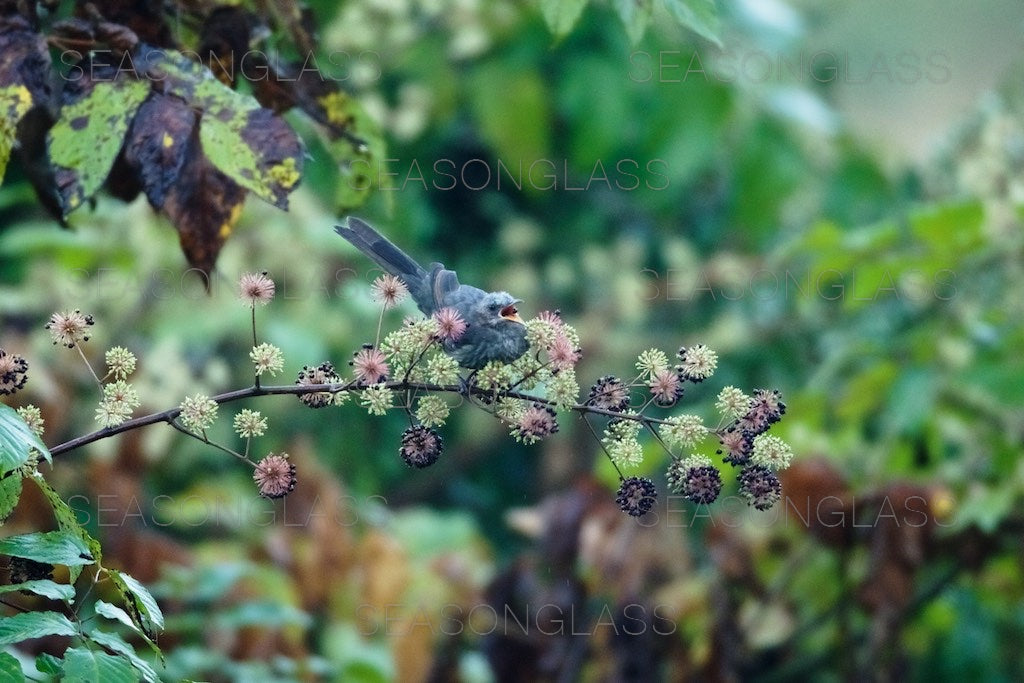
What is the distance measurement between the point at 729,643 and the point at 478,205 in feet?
8.41

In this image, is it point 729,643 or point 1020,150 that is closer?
point 729,643

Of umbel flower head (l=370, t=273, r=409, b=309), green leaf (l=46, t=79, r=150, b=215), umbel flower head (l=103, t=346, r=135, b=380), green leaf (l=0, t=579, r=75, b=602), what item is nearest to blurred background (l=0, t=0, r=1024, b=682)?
green leaf (l=46, t=79, r=150, b=215)

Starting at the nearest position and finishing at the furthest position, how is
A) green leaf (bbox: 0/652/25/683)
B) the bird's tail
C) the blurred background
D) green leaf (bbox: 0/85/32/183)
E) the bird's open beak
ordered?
green leaf (bbox: 0/652/25/683) → green leaf (bbox: 0/85/32/183) → the bird's open beak → the bird's tail → the blurred background

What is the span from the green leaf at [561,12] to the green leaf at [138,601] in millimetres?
734

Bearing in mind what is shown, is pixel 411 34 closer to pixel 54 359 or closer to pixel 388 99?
pixel 388 99

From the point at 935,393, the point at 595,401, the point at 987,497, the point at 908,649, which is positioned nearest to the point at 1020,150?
the point at 935,393

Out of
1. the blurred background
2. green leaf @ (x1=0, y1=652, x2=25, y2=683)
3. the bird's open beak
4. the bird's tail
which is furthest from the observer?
the blurred background

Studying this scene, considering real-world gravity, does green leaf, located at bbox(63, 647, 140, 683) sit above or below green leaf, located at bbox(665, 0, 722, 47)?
below

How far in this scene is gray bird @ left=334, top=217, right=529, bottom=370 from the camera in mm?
1152

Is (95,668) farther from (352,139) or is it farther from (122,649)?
(352,139)

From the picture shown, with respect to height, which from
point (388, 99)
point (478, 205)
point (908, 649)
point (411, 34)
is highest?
point (411, 34)

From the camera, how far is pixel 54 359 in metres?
3.12

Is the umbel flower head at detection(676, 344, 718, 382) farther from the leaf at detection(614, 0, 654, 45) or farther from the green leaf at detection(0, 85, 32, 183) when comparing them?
the green leaf at detection(0, 85, 32, 183)

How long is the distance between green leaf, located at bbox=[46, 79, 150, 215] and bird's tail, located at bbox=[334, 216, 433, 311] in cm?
27
